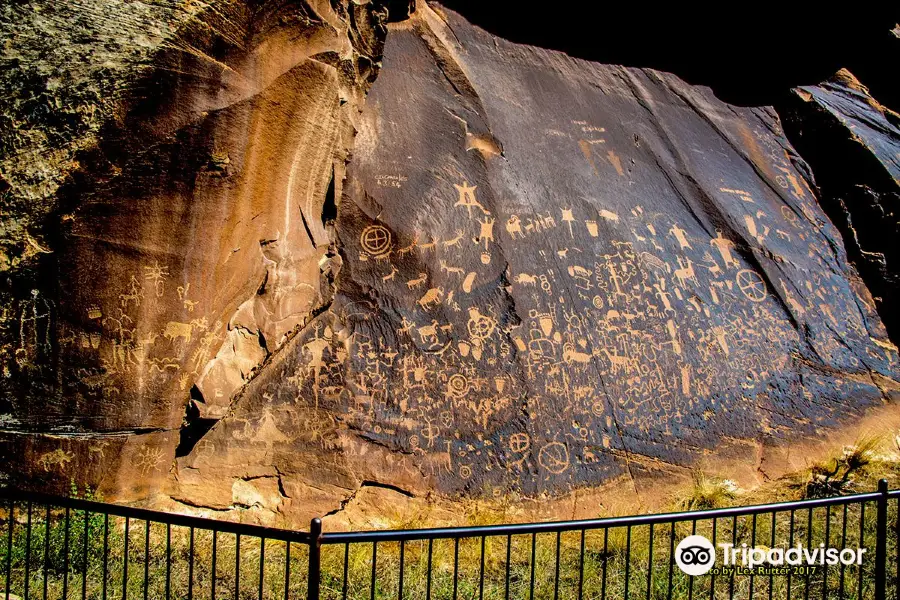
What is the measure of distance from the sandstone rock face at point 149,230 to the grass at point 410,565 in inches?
15.8

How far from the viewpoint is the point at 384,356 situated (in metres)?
4.38

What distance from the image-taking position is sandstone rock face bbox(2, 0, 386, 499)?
3.55 metres

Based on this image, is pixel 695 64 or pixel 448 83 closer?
pixel 448 83

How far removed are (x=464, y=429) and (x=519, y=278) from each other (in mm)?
1361

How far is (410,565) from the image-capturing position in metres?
3.44

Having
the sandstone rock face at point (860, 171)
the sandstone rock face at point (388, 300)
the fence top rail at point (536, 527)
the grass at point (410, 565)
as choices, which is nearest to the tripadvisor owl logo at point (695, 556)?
the grass at point (410, 565)

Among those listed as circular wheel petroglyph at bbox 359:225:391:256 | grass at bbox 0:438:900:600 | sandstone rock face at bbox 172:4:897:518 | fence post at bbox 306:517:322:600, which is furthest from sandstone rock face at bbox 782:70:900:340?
fence post at bbox 306:517:322:600

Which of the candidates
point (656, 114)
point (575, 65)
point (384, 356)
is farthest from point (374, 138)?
point (656, 114)

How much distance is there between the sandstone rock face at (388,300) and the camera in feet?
12.2

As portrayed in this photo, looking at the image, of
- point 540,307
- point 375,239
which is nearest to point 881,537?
point 540,307

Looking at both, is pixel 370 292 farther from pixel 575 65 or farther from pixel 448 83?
pixel 575 65

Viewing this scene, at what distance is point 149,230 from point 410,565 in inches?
101

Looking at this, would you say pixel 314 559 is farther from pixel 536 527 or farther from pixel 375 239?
pixel 375 239

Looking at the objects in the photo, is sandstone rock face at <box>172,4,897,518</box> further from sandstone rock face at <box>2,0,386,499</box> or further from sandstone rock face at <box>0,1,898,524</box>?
sandstone rock face at <box>2,0,386,499</box>
